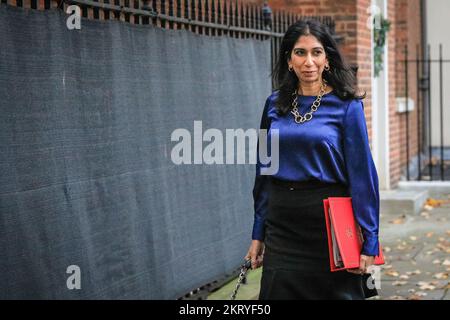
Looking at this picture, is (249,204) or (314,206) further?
(249,204)

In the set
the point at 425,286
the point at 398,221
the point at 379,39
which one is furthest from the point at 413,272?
the point at 379,39

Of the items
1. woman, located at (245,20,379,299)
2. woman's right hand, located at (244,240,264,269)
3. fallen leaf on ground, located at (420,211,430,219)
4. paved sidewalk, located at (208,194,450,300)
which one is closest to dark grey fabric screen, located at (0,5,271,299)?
paved sidewalk, located at (208,194,450,300)

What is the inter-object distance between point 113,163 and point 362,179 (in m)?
1.97

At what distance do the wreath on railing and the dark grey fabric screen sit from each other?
5.35 meters

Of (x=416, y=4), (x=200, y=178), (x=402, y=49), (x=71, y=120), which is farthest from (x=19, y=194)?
(x=416, y=4)

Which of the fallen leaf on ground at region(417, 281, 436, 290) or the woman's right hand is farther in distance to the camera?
the fallen leaf on ground at region(417, 281, 436, 290)

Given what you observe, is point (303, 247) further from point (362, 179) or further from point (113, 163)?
point (113, 163)

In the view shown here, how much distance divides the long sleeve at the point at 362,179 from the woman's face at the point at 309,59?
267 mm

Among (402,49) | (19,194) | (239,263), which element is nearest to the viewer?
(19,194)

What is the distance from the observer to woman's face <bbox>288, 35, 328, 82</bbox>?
15.5 feet

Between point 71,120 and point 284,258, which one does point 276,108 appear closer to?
point 284,258

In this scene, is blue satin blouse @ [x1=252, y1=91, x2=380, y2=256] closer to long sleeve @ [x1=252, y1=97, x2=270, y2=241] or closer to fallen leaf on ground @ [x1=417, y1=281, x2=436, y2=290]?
long sleeve @ [x1=252, y1=97, x2=270, y2=241]

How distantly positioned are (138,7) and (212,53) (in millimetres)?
1254

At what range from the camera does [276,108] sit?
4.83 meters
